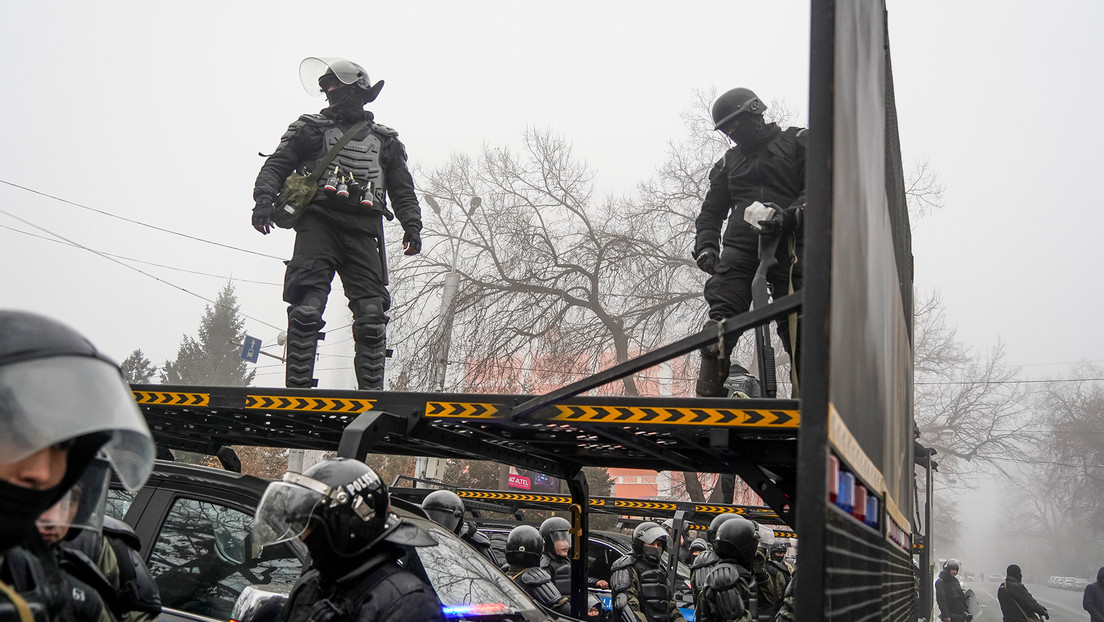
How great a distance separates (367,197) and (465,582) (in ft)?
8.68

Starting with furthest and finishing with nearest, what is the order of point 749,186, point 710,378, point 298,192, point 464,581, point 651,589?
1. point 651,589
2. point 298,192
3. point 749,186
4. point 710,378
5. point 464,581

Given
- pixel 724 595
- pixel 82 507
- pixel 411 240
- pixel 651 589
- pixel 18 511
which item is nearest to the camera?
pixel 18 511

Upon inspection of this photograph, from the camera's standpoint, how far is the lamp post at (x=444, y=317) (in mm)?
20375

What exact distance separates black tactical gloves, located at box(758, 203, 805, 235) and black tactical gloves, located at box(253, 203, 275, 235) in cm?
303

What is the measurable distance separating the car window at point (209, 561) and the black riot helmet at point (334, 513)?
98 centimetres

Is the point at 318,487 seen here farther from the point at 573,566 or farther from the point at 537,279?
the point at 537,279

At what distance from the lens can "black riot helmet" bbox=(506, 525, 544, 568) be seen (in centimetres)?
847

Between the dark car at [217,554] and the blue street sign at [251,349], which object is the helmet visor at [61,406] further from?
the blue street sign at [251,349]

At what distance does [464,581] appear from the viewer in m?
4.21

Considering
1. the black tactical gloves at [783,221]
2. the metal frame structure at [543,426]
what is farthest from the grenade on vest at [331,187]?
the black tactical gloves at [783,221]

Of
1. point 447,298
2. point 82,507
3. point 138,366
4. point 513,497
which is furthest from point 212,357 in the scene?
point 82,507

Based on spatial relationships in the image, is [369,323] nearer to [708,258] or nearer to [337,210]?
[337,210]

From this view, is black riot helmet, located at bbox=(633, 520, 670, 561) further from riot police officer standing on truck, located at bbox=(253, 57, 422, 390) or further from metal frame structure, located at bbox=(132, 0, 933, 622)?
riot police officer standing on truck, located at bbox=(253, 57, 422, 390)

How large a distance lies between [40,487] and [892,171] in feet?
10.8
